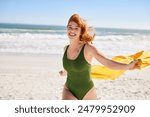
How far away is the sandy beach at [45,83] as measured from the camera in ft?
22.2

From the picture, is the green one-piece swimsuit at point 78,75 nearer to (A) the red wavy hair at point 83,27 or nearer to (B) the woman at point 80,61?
(B) the woman at point 80,61

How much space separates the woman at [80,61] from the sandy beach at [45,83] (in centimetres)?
310

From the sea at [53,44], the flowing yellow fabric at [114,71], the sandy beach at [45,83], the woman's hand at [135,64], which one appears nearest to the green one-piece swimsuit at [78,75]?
the woman's hand at [135,64]

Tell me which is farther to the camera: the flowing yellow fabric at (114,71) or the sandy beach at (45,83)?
the sandy beach at (45,83)

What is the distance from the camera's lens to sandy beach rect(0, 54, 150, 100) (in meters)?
6.77

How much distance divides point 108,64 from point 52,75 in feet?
19.0

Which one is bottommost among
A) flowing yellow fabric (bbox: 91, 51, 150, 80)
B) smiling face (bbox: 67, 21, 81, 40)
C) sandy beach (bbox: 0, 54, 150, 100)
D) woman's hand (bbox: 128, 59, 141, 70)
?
sandy beach (bbox: 0, 54, 150, 100)

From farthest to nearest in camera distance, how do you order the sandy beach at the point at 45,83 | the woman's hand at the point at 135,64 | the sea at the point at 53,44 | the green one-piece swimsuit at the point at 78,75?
the sea at the point at 53,44, the sandy beach at the point at 45,83, the green one-piece swimsuit at the point at 78,75, the woman's hand at the point at 135,64

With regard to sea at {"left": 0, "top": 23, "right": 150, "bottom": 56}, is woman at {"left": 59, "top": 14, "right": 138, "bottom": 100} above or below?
above

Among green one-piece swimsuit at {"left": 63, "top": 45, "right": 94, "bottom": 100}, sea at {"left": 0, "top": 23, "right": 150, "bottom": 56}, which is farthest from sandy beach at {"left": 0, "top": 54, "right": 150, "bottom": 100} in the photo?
sea at {"left": 0, "top": 23, "right": 150, "bottom": 56}

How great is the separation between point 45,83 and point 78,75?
15.0 ft

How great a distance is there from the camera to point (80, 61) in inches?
130

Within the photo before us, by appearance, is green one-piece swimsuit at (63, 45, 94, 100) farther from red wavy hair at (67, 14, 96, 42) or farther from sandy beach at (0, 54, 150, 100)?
sandy beach at (0, 54, 150, 100)

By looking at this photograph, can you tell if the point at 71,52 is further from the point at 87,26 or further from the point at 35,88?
the point at 35,88
